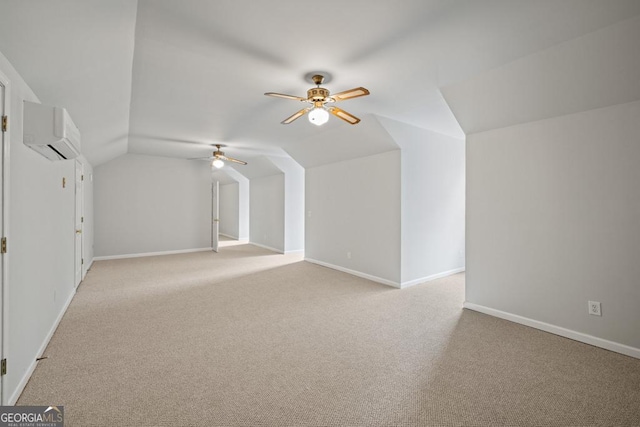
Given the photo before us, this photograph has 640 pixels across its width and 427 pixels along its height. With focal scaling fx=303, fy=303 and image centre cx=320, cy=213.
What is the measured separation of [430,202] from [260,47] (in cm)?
399

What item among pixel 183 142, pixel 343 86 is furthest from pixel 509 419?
pixel 183 142

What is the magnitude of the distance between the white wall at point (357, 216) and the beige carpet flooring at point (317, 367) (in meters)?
1.10

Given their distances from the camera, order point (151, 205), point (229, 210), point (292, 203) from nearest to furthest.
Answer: point (151, 205)
point (292, 203)
point (229, 210)

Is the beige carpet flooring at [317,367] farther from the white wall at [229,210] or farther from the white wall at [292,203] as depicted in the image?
the white wall at [229,210]

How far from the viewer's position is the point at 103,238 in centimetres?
730

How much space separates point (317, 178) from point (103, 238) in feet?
17.6

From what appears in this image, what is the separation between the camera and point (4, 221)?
1.92 metres

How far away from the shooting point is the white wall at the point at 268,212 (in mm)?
8594

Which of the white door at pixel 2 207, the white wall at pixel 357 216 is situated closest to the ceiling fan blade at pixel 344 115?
the white wall at pixel 357 216

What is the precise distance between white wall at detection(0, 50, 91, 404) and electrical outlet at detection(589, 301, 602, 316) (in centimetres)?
479

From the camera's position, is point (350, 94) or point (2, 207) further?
point (350, 94)

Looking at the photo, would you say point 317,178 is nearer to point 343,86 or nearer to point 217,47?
point 343,86

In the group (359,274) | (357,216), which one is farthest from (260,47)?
(359,274)

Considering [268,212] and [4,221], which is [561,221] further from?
[268,212]
